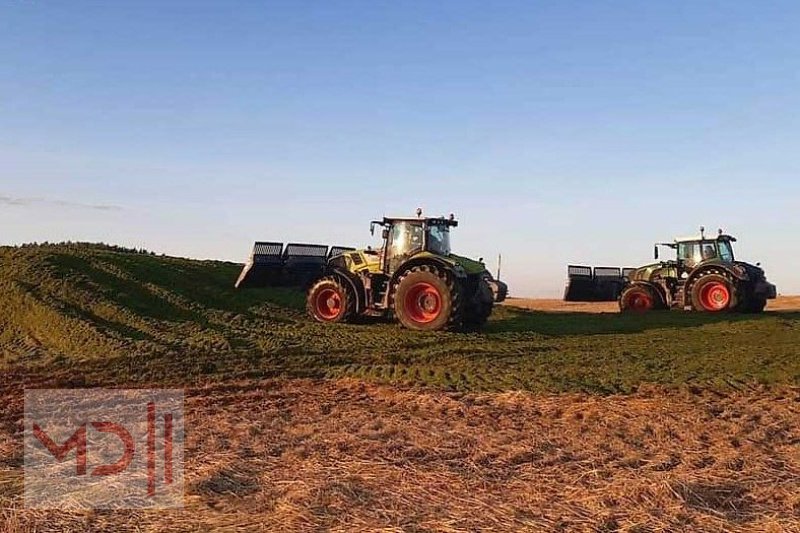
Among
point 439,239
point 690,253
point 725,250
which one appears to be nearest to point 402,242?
point 439,239

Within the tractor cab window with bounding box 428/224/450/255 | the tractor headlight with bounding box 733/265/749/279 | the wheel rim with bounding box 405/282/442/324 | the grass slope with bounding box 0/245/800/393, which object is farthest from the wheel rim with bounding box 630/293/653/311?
the wheel rim with bounding box 405/282/442/324

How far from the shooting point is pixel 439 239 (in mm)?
15664

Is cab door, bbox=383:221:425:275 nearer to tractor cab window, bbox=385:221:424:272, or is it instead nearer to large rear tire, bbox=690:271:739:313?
tractor cab window, bbox=385:221:424:272

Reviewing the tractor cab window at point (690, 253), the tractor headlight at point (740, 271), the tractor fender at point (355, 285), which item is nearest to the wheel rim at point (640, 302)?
the tractor cab window at point (690, 253)

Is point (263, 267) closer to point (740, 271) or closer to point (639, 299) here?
point (639, 299)

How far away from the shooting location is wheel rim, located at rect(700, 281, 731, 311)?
2044 centimetres

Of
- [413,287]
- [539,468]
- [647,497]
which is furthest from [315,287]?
[647,497]

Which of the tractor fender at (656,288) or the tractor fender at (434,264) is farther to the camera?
the tractor fender at (656,288)

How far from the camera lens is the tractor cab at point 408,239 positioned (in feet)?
50.3

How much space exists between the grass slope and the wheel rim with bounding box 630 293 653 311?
3854 mm

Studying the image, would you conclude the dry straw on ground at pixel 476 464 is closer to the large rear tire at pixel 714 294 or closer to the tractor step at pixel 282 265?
the tractor step at pixel 282 265

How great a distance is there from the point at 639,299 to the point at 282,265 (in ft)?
34.4

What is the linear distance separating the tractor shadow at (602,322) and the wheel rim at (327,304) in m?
3.04

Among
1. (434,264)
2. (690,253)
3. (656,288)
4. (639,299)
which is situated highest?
(690,253)
